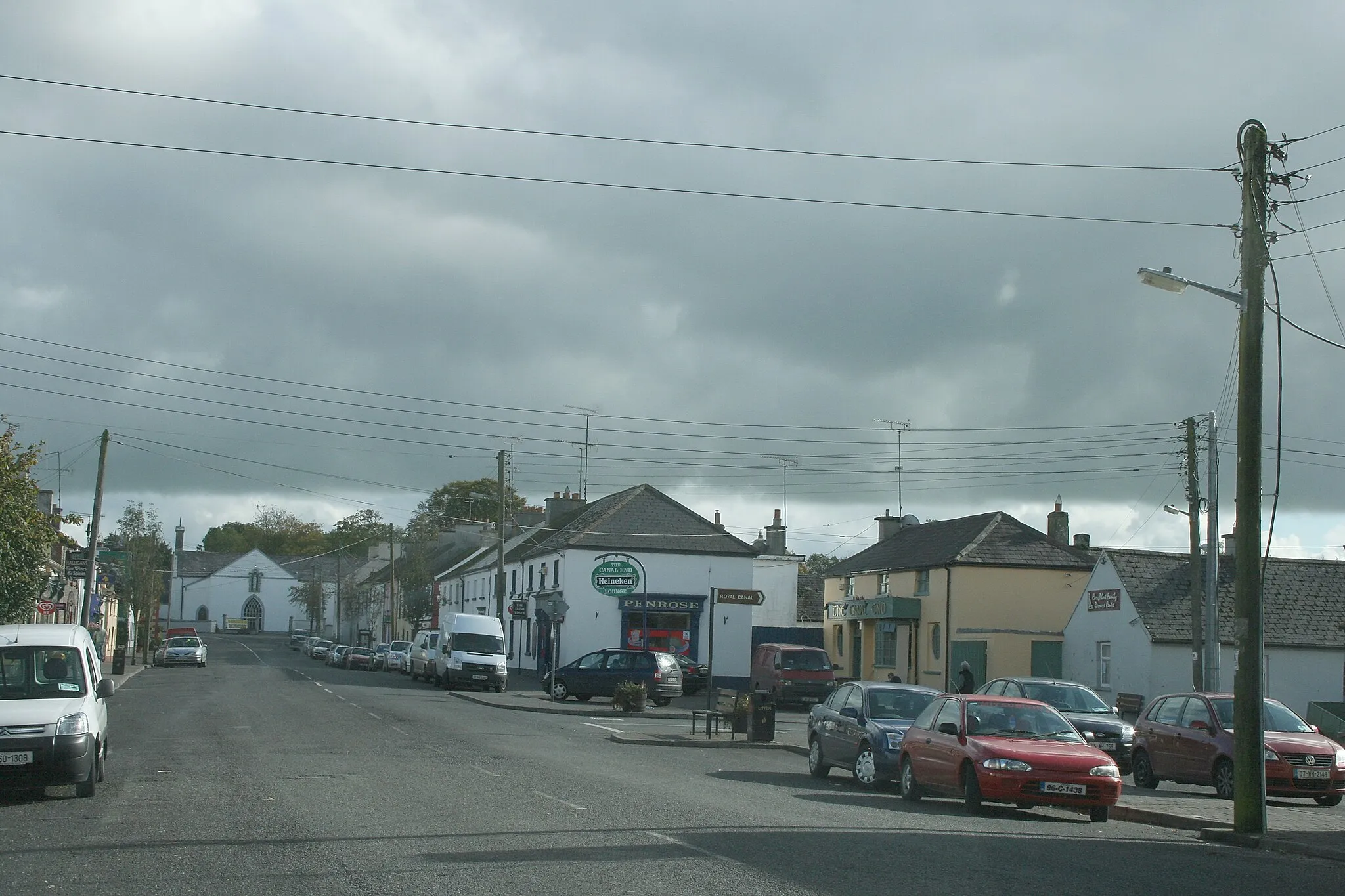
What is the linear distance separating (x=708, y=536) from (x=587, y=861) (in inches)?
1859

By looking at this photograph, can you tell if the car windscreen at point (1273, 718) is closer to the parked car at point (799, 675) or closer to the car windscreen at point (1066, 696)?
the car windscreen at point (1066, 696)

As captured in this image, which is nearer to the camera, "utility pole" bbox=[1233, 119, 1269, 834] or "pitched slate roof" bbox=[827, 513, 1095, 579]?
"utility pole" bbox=[1233, 119, 1269, 834]

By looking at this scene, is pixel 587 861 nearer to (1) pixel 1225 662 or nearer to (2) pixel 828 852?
(2) pixel 828 852

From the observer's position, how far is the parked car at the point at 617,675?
3962cm

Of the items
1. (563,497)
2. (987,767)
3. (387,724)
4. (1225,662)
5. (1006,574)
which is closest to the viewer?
(987,767)

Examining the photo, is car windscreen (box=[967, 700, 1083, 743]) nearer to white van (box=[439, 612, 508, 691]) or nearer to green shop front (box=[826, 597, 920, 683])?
green shop front (box=[826, 597, 920, 683])

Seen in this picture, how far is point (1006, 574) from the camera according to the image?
44.9 meters

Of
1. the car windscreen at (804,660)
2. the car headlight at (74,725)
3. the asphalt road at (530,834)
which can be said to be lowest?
the asphalt road at (530,834)

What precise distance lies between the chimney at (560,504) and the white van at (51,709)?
5314 cm

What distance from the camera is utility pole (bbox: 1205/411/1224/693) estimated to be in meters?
28.7

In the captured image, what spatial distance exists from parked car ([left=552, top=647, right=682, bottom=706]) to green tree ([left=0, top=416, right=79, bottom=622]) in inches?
703

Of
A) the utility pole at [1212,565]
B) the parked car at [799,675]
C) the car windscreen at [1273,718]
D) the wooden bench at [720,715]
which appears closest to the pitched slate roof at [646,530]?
the parked car at [799,675]

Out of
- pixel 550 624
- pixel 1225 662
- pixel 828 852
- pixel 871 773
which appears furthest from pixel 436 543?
pixel 828 852

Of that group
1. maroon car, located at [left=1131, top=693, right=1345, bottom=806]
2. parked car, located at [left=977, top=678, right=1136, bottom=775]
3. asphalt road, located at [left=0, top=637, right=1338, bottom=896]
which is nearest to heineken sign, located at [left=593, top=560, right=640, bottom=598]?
parked car, located at [left=977, top=678, right=1136, bottom=775]
